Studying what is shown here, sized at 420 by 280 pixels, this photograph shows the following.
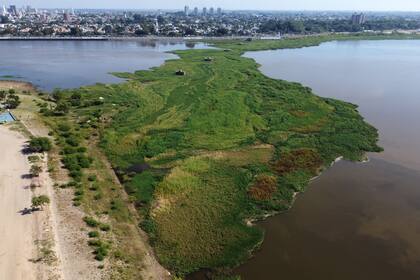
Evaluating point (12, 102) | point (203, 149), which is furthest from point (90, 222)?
point (12, 102)

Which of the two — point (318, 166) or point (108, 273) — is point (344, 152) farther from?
point (108, 273)

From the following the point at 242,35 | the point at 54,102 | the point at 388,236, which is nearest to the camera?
the point at 388,236

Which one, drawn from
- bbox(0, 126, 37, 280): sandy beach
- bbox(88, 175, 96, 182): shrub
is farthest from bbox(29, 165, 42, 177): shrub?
bbox(88, 175, 96, 182): shrub

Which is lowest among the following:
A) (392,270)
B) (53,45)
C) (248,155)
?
(392,270)

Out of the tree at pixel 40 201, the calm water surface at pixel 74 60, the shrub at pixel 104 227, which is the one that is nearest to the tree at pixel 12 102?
the calm water surface at pixel 74 60

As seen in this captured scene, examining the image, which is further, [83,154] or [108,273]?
[83,154]

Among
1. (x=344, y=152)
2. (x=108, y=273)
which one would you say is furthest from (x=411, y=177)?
(x=108, y=273)

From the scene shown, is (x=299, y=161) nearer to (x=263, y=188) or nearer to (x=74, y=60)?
(x=263, y=188)
